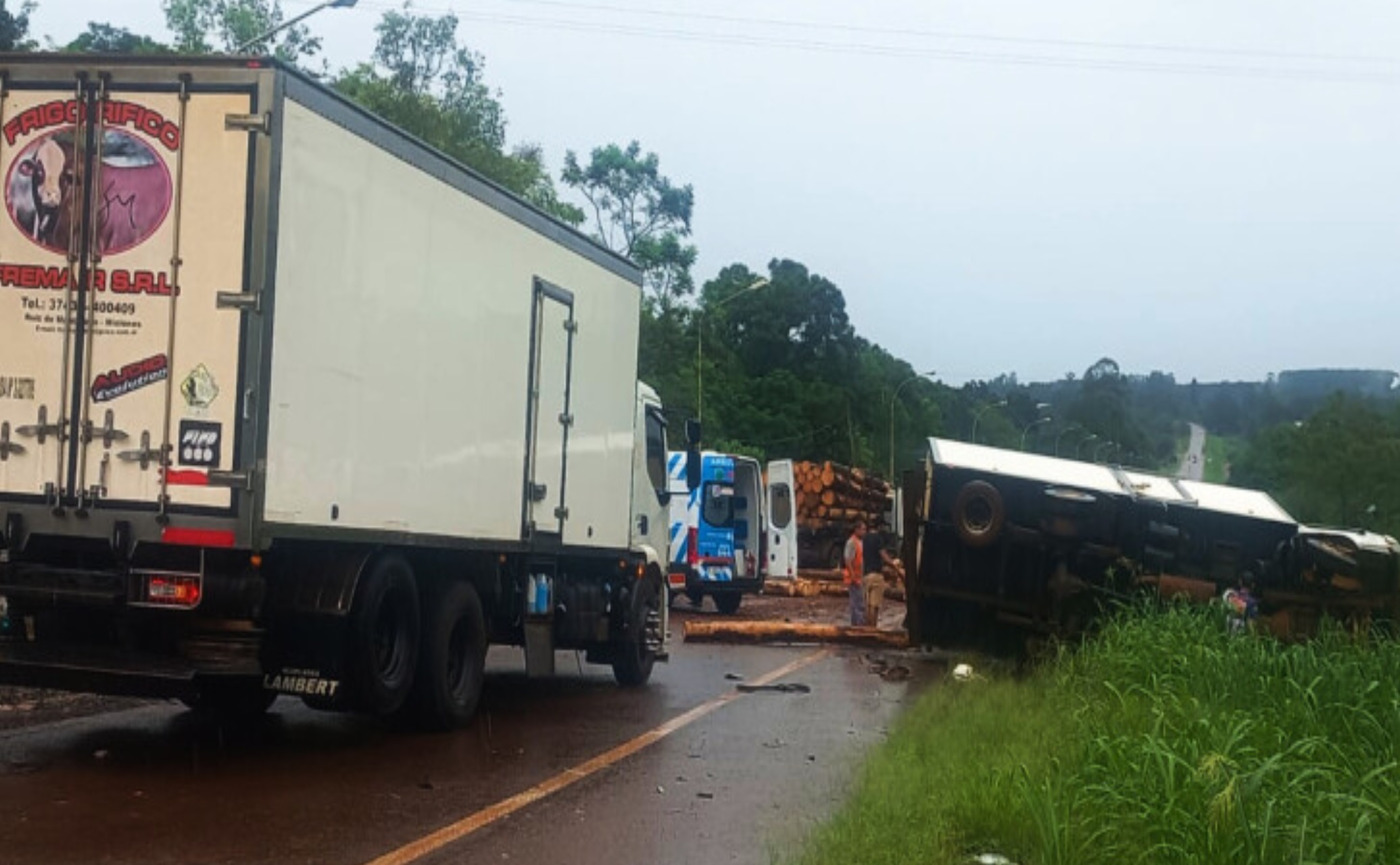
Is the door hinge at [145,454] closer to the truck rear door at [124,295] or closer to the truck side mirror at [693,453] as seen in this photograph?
the truck rear door at [124,295]

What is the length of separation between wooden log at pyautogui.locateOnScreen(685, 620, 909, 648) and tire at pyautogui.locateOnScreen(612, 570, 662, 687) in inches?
193

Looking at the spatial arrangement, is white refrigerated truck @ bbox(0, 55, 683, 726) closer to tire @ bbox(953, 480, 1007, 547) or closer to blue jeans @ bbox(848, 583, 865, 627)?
tire @ bbox(953, 480, 1007, 547)

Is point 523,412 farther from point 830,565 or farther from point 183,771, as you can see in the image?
point 830,565

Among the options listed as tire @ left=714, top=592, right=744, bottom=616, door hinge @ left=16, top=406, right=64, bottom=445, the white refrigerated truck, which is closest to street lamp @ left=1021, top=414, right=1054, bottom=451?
tire @ left=714, top=592, right=744, bottom=616

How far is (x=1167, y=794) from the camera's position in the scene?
18.4 ft

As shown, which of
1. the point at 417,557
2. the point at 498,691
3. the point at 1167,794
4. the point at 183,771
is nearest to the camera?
the point at 1167,794

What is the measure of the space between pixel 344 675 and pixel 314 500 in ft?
4.07

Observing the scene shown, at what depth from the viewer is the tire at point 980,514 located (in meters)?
14.0

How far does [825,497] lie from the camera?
38.9 metres

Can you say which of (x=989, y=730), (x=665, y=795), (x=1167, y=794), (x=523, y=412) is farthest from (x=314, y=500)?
(x=1167, y=794)

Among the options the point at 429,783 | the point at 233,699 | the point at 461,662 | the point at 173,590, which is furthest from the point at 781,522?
the point at 173,590

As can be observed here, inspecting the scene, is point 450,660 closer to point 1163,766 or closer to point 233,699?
point 233,699

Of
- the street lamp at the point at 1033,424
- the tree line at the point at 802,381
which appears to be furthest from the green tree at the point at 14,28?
the street lamp at the point at 1033,424

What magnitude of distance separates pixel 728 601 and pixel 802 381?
42.6 metres
